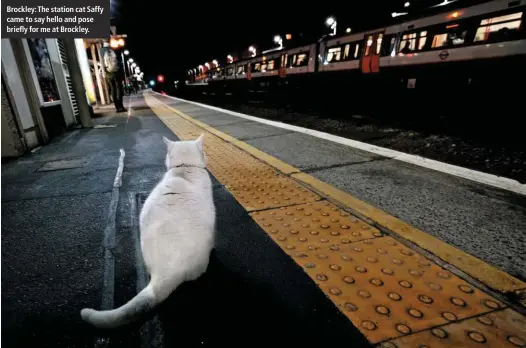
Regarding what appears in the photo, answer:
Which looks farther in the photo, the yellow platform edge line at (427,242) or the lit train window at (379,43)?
the lit train window at (379,43)

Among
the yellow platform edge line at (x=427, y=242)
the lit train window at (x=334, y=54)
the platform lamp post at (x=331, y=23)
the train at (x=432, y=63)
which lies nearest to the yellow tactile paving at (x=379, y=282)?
the yellow platform edge line at (x=427, y=242)

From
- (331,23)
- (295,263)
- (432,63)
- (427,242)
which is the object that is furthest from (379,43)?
(331,23)

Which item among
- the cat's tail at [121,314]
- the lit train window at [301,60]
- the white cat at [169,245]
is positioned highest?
the lit train window at [301,60]

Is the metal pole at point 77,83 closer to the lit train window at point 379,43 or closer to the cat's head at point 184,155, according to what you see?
the cat's head at point 184,155

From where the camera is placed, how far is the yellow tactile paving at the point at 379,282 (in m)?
1.33

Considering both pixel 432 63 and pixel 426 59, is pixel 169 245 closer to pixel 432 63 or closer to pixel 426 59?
pixel 432 63

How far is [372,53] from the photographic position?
13.6 m

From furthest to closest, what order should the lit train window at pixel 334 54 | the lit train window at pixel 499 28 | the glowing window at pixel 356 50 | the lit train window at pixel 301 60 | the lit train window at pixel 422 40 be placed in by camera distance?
1. the lit train window at pixel 301 60
2. the lit train window at pixel 334 54
3. the glowing window at pixel 356 50
4. the lit train window at pixel 422 40
5. the lit train window at pixel 499 28

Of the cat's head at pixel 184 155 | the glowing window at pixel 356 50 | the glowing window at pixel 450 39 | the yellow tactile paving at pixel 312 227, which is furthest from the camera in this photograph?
the glowing window at pixel 356 50

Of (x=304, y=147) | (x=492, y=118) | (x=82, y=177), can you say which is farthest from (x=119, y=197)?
(x=492, y=118)

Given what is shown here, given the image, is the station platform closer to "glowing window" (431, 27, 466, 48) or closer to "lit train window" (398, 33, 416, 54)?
"glowing window" (431, 27, 466, 48)

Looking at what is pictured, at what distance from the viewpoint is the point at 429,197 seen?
2.78 metres

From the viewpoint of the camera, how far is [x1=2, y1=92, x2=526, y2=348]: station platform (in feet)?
4.53

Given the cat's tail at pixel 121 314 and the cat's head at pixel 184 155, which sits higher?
the cat's head at pixel 184 155
